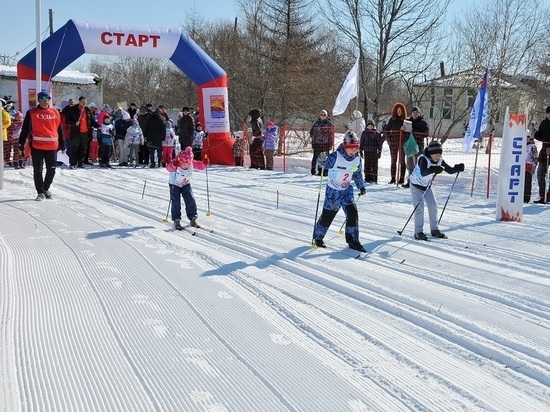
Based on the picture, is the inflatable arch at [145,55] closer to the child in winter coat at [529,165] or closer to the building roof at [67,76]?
the child in winter coat at [529,165]

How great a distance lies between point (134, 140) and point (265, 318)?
14.1 metres

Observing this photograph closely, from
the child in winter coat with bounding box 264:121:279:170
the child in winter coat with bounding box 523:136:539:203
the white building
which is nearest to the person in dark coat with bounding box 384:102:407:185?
the child in winter coat with bounding box 523:136:539:203

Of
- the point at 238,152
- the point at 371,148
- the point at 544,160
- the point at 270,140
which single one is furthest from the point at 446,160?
the point at 544,160

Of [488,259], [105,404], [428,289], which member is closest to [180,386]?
[105,404]

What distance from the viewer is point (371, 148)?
14445 mm

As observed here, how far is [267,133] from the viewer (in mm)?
17188

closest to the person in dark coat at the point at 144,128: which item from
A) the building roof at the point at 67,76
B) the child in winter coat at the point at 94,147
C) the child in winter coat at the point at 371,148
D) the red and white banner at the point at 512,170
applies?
the child in winter coat at the point at 94,147

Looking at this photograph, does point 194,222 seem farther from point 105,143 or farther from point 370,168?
point 105,143

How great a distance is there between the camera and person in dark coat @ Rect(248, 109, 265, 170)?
17.2m

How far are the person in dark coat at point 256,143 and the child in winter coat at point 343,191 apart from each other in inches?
399

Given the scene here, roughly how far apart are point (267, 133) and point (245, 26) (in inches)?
619

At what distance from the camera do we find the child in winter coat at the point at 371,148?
14.4m

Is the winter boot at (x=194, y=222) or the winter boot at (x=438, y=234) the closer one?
the winter boot at (x=438, y=234)

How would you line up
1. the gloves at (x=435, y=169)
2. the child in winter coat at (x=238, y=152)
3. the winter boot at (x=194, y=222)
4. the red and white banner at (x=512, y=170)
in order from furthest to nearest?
1. the child in winter coat at (x=238, y=152)
2. the red and white banner at (x=512, y=170)
3. the winter boot at (x=194, y=222)
4. the gloves at (x=435, y=169)
